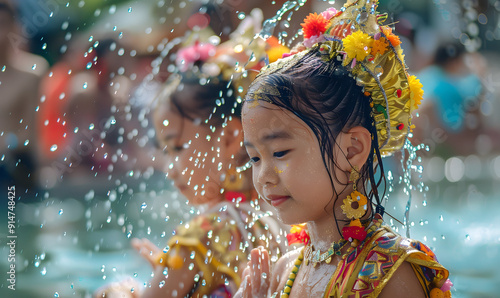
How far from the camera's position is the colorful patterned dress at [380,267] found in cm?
178

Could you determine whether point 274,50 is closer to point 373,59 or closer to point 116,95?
point 373,59

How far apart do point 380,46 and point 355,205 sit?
0.58m

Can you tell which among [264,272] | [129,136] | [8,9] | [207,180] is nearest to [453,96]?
[129,136]

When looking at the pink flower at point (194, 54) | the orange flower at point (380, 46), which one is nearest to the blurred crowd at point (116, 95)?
the pink flower at point (194, 54)

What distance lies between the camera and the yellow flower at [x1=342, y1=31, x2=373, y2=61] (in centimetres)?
199

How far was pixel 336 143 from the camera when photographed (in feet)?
6.41

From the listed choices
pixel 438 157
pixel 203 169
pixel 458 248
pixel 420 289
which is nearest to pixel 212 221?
pixel 203 169

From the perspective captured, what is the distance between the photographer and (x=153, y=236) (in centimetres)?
696

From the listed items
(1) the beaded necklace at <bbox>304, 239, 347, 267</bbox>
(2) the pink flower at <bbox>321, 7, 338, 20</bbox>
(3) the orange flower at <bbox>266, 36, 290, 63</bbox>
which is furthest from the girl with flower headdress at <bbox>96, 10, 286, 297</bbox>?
(1) the beaded necklace at <bbox>304, 239, 347, 267</bbox>

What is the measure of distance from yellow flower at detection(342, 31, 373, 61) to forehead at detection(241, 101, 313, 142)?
1.01 feet

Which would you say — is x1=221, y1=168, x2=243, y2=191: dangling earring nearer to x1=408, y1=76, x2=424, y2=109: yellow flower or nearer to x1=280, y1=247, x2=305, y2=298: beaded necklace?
x1=280, y1=247, x2=305, y2=298: beaded necklace

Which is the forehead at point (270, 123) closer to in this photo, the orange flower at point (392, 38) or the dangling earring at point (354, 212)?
the dangling earring at point (354, 212)

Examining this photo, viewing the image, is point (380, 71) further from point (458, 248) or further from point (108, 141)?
point (108, 141)

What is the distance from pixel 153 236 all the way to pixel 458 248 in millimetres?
3535
